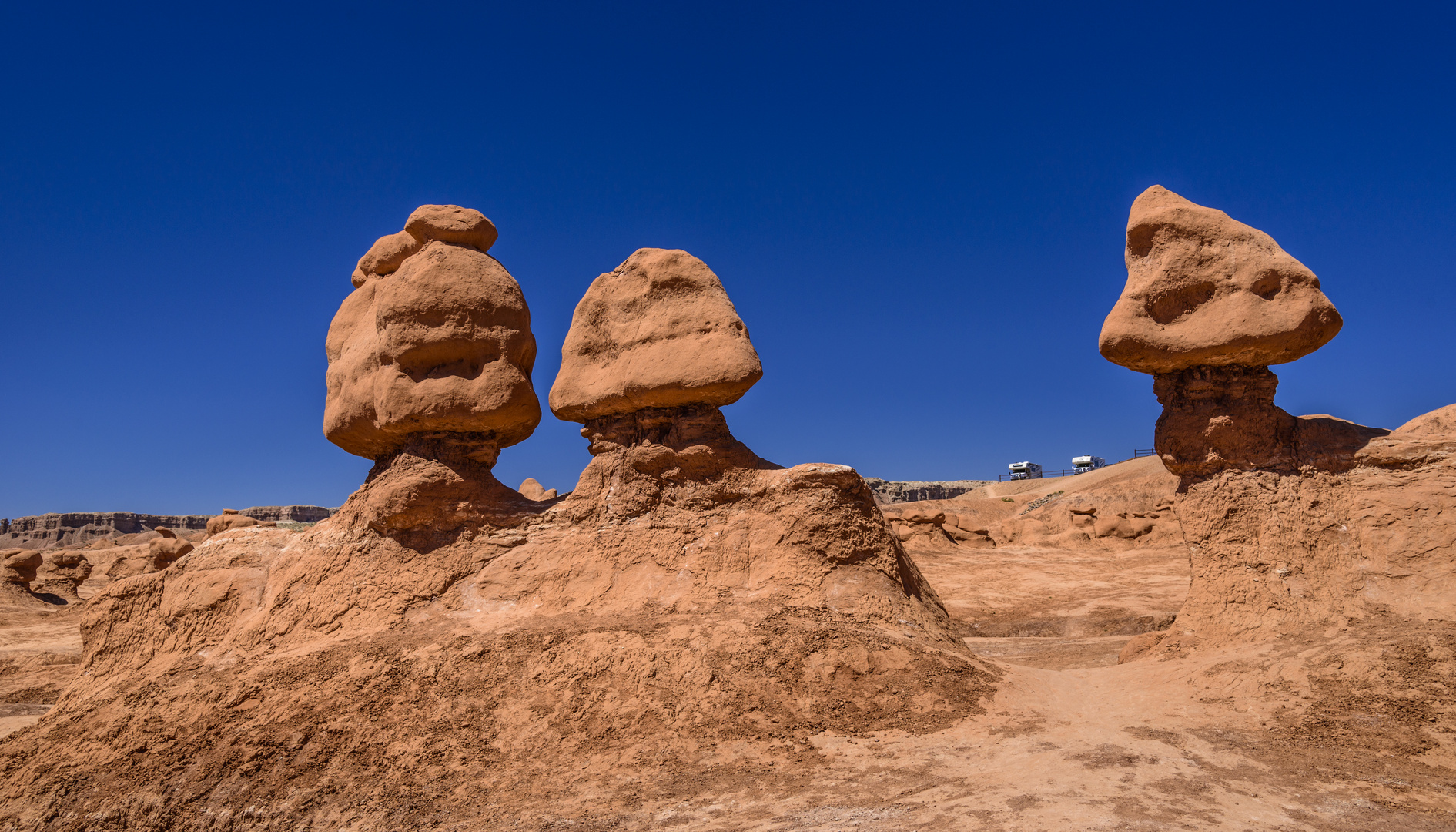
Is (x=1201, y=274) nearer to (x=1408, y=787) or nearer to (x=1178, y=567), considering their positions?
(x=1408, y=787)

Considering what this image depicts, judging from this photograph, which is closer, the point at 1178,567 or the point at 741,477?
the point at 741,477

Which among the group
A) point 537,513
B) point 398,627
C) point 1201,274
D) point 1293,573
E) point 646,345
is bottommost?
point 398,627

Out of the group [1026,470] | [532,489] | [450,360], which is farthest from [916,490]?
[450,360]

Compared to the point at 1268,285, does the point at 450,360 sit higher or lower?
lower

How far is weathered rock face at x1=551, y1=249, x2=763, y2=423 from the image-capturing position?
7.18 metres

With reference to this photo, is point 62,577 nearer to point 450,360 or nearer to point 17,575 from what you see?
point 17,575

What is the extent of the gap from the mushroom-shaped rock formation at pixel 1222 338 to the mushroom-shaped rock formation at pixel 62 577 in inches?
877

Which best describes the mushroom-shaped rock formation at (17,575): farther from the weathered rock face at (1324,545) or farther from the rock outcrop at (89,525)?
the rock outcrop at (89,525)

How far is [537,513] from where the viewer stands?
758cm

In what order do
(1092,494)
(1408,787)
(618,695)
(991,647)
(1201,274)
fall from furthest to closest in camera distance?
(1092,494) < (991,647) < (1201,274) < (618,695) < (1408,787)

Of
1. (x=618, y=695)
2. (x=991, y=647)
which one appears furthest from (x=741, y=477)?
(x=991, y=647)

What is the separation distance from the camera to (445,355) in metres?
7.61

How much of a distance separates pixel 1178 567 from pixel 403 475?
1327 centimetres

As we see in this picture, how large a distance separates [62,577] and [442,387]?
1823 centimetres
